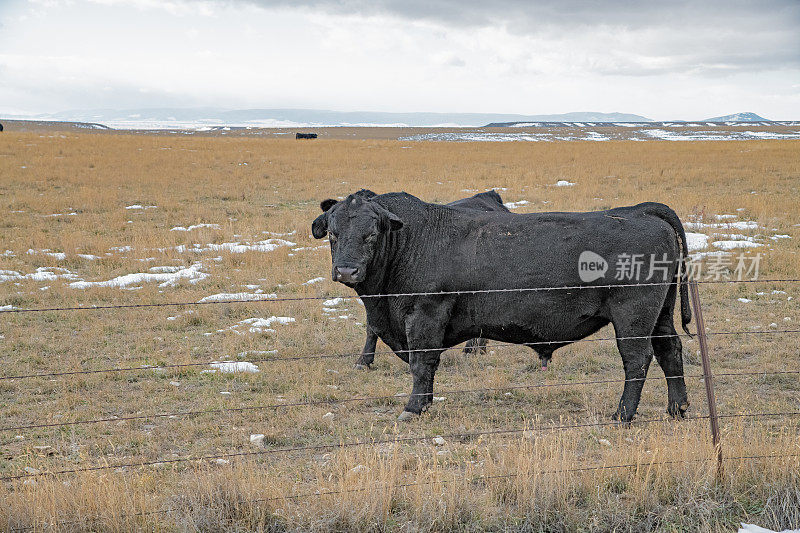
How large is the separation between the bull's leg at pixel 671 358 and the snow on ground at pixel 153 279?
8.20 meters

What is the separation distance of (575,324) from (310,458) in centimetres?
270

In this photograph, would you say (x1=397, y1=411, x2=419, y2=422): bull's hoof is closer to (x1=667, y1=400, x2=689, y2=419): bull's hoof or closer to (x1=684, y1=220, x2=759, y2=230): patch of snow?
(x1=667, y1=400, x2=689, y2=419): bull's hoof

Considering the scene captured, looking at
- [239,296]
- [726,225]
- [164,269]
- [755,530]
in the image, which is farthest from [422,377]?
[726,225]

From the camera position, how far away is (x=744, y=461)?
4.49m

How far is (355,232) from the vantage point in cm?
618

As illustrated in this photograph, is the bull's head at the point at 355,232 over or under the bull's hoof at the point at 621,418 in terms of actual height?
over

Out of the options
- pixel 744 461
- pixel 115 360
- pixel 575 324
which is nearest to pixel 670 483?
pixel 744 461

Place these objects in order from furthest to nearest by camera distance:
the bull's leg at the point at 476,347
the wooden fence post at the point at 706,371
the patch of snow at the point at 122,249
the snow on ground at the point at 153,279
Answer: the patch of snow at the point at 122,249, the snow on ground at the point at 153,279, the bull's leg at the point at 476,347, the wooden fence post at the point at 706,371

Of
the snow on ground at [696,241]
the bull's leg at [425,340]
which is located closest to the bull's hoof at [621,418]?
the bull's leg at [425,340]

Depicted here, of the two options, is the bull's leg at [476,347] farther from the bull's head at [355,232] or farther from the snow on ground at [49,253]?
the snow on ground at [49,253]

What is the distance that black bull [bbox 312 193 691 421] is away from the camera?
6047 millimetres

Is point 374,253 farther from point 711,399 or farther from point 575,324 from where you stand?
point 711,399

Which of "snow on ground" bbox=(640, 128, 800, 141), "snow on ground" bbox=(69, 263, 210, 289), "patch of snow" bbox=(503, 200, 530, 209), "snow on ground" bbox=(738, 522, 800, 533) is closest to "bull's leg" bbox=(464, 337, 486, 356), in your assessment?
"snow on ground" bbox=(738, 522, 800, 533)

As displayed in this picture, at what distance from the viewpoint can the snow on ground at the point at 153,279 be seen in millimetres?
11430
